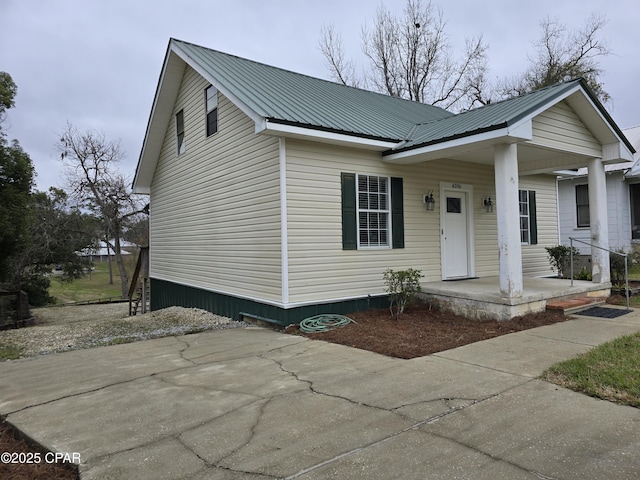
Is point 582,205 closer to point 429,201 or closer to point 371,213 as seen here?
point 429,201

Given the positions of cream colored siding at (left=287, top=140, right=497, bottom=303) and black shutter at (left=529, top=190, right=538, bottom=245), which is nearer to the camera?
cream colored siding at (left=287, top=140, right=497, bottom=303)

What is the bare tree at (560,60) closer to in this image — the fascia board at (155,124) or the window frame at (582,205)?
the window frame at (582,205)

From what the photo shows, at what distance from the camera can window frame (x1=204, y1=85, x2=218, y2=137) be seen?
982cm

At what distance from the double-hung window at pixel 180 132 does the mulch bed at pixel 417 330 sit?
7.00 m

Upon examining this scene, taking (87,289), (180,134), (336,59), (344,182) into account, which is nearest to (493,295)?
(344,182)

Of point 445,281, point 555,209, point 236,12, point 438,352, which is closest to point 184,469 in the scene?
point 438,352

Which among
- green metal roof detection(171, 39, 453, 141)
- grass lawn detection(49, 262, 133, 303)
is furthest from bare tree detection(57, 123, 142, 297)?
green metal roof detection(171, 39, 453, 141)

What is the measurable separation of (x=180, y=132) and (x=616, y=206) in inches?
613

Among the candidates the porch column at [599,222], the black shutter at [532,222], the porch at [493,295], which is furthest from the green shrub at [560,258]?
the porch at [493,295]

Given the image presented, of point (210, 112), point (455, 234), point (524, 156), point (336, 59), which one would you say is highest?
point (336, 59)

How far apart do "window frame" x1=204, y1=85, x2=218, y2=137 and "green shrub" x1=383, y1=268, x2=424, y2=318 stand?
5.28 m

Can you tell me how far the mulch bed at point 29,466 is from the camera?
278 centimetres

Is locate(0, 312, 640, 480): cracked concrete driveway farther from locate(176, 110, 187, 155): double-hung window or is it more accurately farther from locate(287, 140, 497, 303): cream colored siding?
locate(176, 110, 187, 155): double-hung window

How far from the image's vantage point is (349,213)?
7.90 metres
